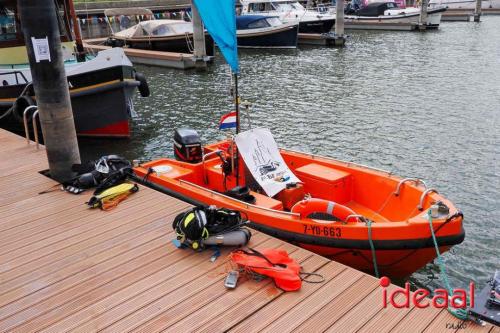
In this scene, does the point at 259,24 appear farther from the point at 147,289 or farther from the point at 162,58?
the point at 147,289

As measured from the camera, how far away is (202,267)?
4.52 m

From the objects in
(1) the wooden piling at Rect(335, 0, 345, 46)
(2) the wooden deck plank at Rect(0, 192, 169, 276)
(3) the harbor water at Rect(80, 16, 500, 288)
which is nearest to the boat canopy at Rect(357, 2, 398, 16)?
(1) the wooden piling at Rect(335, 0, 345, 46)

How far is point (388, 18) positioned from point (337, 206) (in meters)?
36.3

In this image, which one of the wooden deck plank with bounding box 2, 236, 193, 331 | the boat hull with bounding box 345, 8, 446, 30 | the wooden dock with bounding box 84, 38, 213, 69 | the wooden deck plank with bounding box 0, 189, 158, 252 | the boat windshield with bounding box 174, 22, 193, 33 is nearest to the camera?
the wooden deck plank with bounding box 2, 236, 193, 331

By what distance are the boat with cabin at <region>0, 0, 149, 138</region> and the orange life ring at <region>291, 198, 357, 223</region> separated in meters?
7.27

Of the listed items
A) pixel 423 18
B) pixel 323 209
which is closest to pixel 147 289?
pixel 323 209

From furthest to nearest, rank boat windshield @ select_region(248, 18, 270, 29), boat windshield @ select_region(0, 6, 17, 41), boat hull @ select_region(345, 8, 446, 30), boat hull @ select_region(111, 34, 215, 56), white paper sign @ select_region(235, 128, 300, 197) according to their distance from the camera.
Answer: boat hull @ select_region(345, 8, 446, 30), boat windshield @ select_region(248, 18, 270, 29), boat hull @ select_region(111, 34, 215, 56), boat windshield @ select_region(0, 6, 17, 41), white paper sign @ select_region(235, 128, 300, 197)

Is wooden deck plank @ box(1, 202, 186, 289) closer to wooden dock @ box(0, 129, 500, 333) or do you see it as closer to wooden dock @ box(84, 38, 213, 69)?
wooden dock @ box(0, 129, 500, 333)

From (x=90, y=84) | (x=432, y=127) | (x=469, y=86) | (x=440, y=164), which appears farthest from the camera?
(x=469, y=86)

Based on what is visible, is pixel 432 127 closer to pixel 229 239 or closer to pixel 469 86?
pixel 469 86

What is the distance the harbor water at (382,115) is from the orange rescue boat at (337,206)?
1255 mm

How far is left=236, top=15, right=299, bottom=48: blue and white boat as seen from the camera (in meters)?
Answer: 27.3

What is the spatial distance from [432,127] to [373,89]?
484cm

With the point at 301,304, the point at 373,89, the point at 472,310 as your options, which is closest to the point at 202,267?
the point at 301,304
